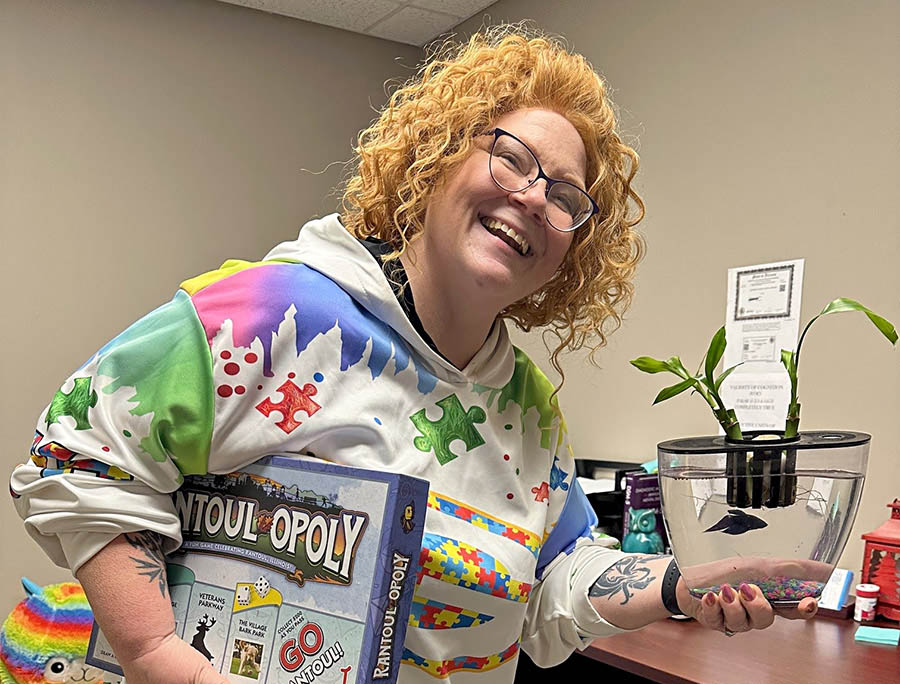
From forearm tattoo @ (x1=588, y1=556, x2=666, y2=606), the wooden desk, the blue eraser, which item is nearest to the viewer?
forearm tattoo @ (x1=588, y1=556, x2=666, y2=606)

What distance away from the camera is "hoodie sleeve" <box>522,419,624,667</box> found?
1308mm

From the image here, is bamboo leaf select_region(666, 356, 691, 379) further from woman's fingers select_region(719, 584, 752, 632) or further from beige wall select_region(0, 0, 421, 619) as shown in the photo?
beige wall select_region(0, 0, 421, 619)

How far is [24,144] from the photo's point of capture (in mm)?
3240

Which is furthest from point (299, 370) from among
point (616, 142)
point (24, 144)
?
point (24, 144)

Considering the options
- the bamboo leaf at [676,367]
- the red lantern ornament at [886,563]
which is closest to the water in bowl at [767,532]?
the bamboo leaf at [676,367]

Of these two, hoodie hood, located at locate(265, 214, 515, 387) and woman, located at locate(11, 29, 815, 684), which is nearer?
woman, located at locate(11, 29, 815, 684)

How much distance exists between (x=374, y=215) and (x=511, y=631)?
572 mm

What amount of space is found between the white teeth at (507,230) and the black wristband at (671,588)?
0.46 m

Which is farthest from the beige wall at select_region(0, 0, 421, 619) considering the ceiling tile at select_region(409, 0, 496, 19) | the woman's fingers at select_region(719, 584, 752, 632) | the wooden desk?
the woman's fingers at select_region(719, 584, 752, 632)

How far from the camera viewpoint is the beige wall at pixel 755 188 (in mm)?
2164

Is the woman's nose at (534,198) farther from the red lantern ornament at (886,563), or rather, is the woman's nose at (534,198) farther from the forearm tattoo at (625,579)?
the red lantern ornament at (886,563)

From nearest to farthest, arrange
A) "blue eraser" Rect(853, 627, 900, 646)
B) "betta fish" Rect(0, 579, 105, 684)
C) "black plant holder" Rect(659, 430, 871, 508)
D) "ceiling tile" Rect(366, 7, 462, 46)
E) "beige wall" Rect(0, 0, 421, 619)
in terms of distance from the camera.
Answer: "black plant holder" Rect(659, 430, 871, 508)
"blue eraser" Rect(853, 627, 900, 646)
"betta fish" Rect(0, 579, 105, 684)
"beige wall" Rect(0, 0, 421, 619)
"ceiling tile" Rect(366, 7, 462, 46)

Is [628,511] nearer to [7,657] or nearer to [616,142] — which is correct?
[616,142]

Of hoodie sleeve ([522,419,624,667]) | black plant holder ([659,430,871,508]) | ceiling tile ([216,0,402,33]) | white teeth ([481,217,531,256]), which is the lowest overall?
hoodie sleeve ([522,419,624,667])
